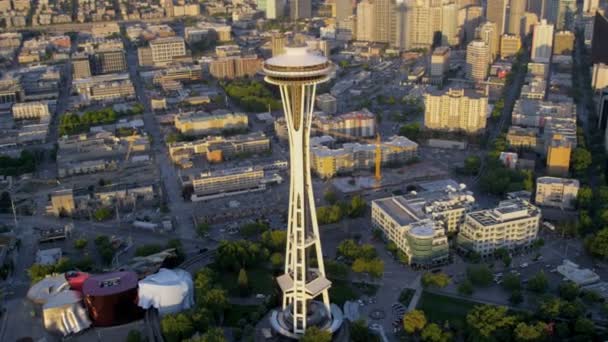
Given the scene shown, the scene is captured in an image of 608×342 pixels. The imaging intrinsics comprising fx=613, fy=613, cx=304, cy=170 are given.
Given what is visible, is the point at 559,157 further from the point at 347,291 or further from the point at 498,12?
the point at 498,12

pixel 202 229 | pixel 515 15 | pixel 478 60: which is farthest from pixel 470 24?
pixel 202 229

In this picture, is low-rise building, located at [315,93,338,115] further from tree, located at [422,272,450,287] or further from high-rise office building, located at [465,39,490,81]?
tree, located at [422,272,450,287]

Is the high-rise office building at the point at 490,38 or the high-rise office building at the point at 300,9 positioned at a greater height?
the high-rise office building at the point at 300,9

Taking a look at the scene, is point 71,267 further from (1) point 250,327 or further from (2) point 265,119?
(2) point 265,119

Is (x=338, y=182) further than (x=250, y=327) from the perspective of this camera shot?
Yes

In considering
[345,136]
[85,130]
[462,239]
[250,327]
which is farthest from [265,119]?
[250,327]

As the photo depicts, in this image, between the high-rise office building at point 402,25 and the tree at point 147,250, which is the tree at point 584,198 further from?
the high-rise office building at point 402,25

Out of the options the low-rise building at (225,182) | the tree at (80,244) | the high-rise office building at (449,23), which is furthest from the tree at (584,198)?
the high-rise office building at (449,23)
